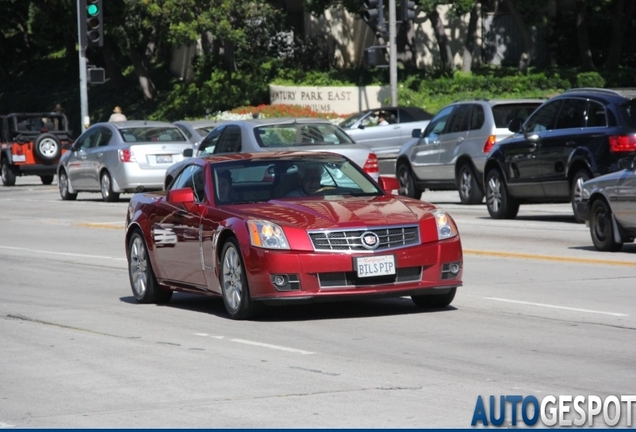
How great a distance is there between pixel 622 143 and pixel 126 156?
42.7 ft

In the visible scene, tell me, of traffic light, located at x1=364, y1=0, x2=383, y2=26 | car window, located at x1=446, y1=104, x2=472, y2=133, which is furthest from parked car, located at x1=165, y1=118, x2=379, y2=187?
traffic light, located at x1=364, y1=0, x2=383, y2=26

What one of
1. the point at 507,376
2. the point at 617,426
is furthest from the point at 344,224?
the point at 617,426

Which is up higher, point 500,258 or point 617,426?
point 617,426

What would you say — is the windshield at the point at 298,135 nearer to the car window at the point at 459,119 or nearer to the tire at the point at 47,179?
the car window at the point at 459,119

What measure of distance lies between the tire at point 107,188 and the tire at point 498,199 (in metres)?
10.5

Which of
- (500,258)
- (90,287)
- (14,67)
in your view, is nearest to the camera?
(90,287)

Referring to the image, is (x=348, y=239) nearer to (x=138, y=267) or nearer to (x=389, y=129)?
(x=138, y=267)

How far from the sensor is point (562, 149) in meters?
19.6

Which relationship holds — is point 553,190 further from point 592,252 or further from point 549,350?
point 549,350

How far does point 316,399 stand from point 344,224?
3.30m

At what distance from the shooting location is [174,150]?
94.0ft

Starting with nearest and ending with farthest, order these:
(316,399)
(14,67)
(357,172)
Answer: (316,399), (357,172), (14,67)

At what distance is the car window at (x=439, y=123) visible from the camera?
25.4 m

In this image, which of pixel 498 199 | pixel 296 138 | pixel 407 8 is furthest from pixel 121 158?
pixel 498 199
